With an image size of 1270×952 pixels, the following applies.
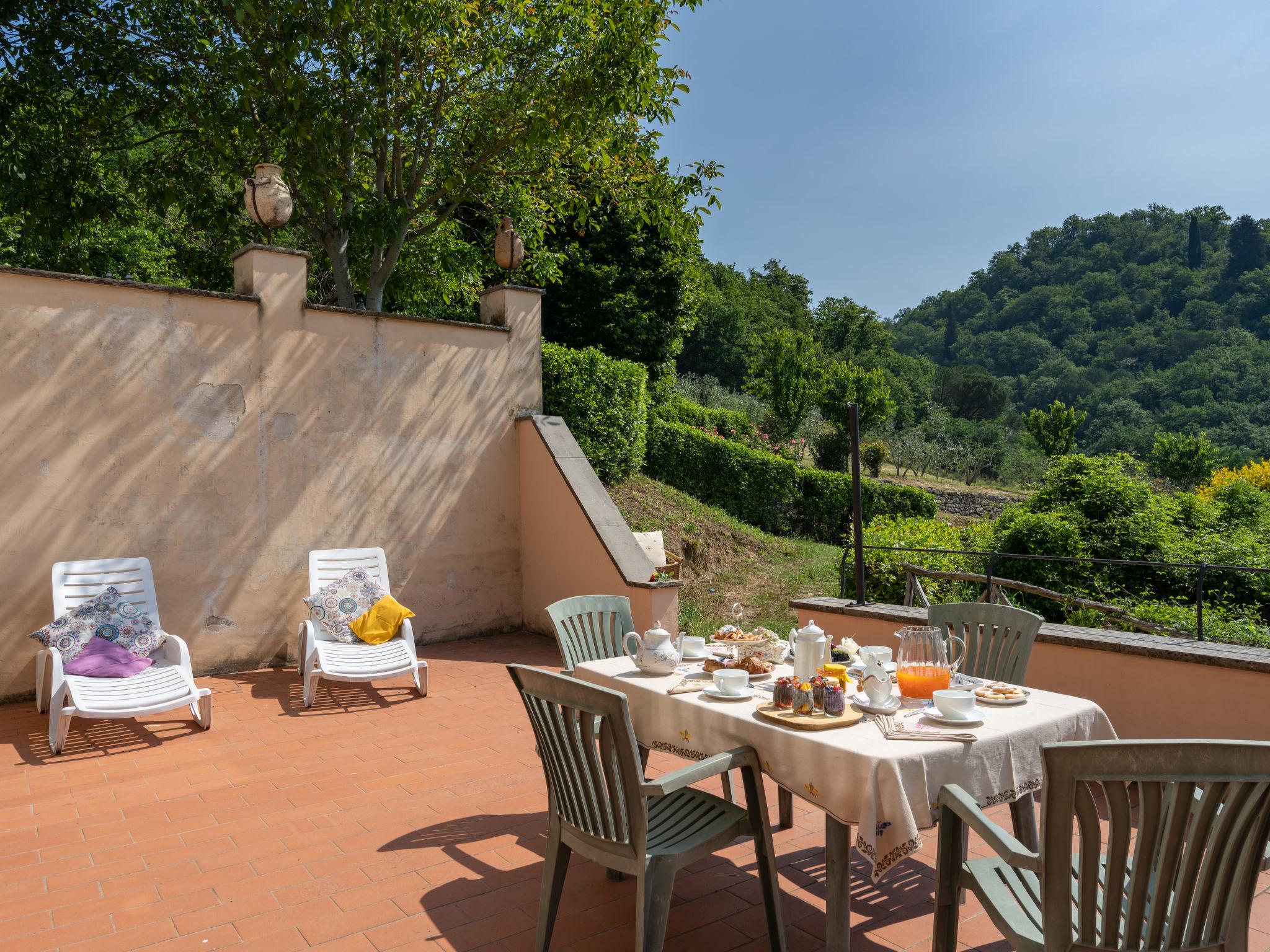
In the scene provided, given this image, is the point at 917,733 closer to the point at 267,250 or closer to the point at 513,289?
the point at 267,250

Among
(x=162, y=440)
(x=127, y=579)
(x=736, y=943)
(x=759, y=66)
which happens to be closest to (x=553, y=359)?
(x=162, y=440)

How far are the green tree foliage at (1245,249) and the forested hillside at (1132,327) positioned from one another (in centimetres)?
7

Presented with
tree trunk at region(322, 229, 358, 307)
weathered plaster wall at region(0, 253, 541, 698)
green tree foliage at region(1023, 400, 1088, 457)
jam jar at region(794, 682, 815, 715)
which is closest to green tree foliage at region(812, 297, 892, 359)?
green tree foliage at region(1023, 400, 1088, 457)

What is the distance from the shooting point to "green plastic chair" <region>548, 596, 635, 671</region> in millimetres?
3867

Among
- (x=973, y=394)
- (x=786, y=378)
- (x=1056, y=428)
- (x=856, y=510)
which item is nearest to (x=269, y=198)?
(x=856, y=510)

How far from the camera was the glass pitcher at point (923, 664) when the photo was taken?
9.09 ft

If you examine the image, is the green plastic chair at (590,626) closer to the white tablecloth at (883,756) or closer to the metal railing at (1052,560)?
the white tablecloth at (883,756)

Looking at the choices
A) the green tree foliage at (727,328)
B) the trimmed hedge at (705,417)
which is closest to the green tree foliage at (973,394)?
the green tree foliage at (727,328)

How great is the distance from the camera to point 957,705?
2531mm

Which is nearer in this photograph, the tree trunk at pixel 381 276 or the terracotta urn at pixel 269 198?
the terracotta urn at pixel 269 198

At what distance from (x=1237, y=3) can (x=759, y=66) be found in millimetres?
7485

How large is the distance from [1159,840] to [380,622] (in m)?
5.16

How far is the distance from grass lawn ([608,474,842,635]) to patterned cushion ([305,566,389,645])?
3.51 meters

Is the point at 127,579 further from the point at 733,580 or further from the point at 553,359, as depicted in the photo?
the point at 733,580
